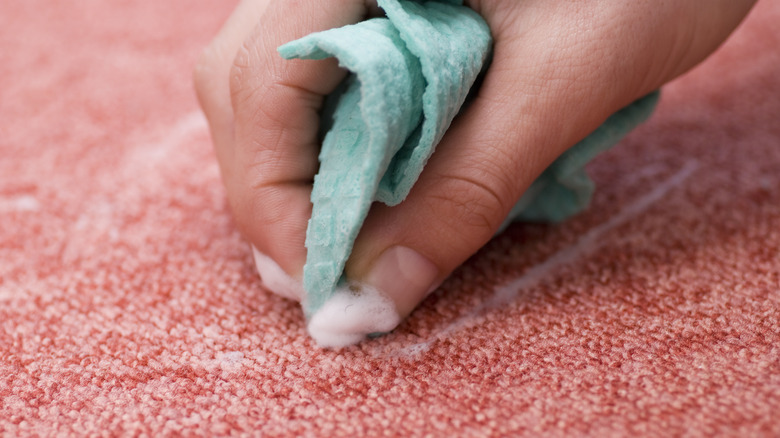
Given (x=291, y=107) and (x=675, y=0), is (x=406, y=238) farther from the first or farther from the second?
(x=675, y=0)

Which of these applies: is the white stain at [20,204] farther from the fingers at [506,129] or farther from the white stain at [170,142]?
the fingers at [506,129]

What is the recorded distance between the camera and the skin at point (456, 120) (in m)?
0.44

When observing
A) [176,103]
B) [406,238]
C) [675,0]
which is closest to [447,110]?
[406,238]

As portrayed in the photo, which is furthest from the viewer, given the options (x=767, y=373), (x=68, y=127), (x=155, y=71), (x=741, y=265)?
(x=155, y=71)

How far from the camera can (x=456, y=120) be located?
45 centimetres

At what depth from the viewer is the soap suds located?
464 mm

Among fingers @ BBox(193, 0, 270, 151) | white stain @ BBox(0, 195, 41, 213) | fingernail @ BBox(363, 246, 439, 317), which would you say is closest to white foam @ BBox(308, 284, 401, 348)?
fingernail @ BBox(363, 246, 439, 317)

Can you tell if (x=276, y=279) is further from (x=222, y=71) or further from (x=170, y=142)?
(x=170, y=142)

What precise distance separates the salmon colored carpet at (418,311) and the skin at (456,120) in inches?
2.6

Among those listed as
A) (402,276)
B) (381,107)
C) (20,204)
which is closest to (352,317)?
(402,276)

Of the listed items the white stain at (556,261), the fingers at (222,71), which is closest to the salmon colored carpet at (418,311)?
the white stain at (556,261)

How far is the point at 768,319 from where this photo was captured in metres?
0.44

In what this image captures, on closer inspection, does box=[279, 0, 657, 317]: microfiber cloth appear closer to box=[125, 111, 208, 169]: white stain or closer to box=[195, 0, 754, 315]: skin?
box=[195, 0, 754, 315]: skin

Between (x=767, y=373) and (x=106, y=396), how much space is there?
0.40m
